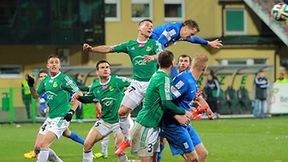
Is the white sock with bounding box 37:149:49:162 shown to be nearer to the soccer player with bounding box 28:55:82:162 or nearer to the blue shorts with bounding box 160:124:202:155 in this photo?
the soccer player with bounding box 28:55:82:162

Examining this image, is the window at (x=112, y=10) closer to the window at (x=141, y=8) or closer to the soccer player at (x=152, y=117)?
the window at (x=141, y=8)

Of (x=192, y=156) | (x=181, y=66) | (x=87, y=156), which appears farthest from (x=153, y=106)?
(x=87, y=156)

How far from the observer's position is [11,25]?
4409 centimetres

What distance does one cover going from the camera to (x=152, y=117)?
1458cm

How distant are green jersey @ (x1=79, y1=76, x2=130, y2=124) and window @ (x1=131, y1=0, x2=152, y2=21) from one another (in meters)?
30.0

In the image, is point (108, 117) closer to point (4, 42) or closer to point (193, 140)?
point (193, 140)

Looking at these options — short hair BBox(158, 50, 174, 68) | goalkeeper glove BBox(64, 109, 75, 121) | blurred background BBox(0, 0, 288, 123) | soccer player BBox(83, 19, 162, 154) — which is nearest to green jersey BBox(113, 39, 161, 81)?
soccer player BBox(83, 19, 162, 154)

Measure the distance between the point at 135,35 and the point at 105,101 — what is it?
96.1 ft

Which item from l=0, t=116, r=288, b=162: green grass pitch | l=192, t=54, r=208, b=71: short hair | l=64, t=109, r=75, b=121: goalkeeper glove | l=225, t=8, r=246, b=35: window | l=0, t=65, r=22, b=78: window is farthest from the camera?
l=225, t=8, r=246, b=35: window

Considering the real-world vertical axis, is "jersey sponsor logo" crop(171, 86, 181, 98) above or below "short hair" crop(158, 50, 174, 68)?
below

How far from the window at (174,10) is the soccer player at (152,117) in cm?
3323

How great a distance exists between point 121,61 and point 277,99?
10.1 m

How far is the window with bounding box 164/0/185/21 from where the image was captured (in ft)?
157

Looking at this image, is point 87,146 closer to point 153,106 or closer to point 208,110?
point 208,110
